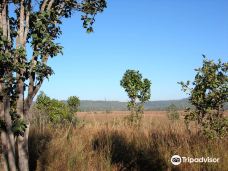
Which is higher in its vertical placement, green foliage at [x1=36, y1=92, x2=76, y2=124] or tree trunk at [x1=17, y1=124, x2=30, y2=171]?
green foliage at [x1=36, y1=92, x2=76, y2=124]

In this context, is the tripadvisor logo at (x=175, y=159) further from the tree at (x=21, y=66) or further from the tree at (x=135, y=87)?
the tree at (x=135, y=87)

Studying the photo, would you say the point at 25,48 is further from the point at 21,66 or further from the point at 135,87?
the point at 135,87

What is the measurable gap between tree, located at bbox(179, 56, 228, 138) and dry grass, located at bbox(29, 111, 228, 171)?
48 centimetres

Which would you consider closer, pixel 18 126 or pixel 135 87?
pixel 18 126

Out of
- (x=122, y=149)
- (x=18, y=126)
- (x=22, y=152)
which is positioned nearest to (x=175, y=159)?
(x=122, y=149)

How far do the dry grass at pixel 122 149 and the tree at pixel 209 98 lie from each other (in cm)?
48

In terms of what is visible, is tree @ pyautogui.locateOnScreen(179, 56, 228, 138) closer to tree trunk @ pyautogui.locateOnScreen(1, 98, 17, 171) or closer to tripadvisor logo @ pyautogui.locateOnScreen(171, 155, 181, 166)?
tripadvisor logo @ pyautogui.locateOnScreen(171, 155, 181, 166)

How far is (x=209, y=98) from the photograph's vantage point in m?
8.77

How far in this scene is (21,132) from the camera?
5824mm

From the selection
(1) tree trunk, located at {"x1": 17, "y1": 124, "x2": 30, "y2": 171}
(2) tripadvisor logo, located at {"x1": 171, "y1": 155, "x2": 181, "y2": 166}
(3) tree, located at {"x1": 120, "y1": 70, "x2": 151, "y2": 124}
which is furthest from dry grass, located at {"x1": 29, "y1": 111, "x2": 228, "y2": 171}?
(3) tree, located at {"x1": 120, "y1": 70, "x2": 151, "y2": 124}

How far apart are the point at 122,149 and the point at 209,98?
262 cm

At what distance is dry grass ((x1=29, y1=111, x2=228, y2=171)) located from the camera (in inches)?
279

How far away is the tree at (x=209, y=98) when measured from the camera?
8555mm

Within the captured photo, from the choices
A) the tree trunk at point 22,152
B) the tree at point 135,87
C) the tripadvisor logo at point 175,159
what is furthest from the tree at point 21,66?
the tree at point 135,87
